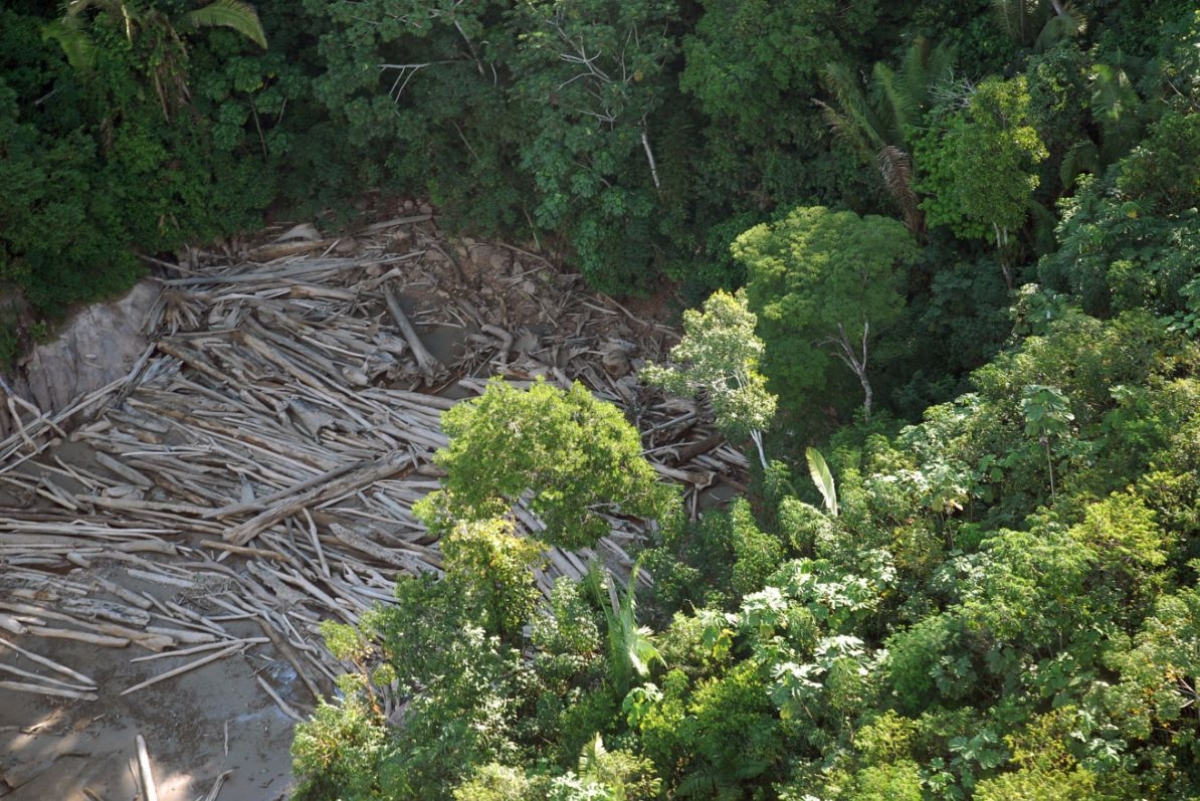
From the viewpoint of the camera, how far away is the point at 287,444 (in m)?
18.1

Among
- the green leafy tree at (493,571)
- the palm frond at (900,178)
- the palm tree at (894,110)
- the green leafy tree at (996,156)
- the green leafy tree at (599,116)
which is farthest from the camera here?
the green leafy tree at (599,116)

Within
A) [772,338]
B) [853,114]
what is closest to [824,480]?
[772,338]

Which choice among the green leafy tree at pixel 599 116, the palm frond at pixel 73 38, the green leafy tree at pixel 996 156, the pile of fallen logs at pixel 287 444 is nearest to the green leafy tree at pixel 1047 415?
the green leafy tree at pixel 996 156

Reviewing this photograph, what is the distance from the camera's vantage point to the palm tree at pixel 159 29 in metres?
19.4

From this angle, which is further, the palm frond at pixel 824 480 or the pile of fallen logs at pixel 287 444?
the pile of fallen logs at pixel 287 444

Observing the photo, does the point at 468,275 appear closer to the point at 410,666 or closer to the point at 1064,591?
the point at 410,666

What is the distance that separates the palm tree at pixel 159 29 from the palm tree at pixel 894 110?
11.0 m

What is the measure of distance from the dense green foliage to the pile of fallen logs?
128cm

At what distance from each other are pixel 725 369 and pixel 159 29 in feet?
44.1

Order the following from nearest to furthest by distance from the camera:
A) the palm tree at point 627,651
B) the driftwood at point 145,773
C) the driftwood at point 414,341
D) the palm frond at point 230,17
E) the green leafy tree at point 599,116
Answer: the palm tree at point 627,651
the driftwood at point 145,773
the green leafy tree at point 599,116
the driftwood at point 414,341
the palm frond at point 230,17

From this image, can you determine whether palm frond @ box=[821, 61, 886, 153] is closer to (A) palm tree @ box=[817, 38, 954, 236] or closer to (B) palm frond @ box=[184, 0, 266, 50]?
(A) palm tree @ box=[817, 38, 954, 236]

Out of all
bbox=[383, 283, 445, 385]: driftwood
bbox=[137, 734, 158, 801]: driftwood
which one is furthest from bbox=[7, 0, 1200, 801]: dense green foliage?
bbox=[137, 734, 158, 801]: driftwood

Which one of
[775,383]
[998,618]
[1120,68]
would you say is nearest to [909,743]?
[998,618]

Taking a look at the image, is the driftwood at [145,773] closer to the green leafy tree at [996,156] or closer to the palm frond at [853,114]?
the green leafy tree at [996,156]
